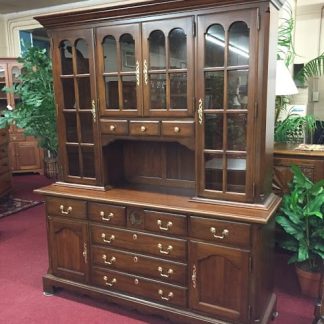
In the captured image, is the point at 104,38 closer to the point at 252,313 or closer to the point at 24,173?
the point at 252,313

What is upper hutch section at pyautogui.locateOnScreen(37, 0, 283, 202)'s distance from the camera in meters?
1.94

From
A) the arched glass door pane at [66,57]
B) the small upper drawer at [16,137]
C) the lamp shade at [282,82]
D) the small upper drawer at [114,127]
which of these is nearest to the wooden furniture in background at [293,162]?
the lamp shade at [282,82]

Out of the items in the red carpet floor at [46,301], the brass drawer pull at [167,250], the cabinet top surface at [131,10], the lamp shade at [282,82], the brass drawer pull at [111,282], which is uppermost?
the cabinet top surface at [131,10]

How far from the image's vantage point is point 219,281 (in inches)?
82.6

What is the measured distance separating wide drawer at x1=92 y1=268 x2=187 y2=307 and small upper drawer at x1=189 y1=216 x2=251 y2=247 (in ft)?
1.33

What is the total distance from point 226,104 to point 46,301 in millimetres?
1914

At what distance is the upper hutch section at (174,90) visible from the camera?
194 centimetres

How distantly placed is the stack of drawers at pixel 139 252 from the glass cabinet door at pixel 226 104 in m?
0.35

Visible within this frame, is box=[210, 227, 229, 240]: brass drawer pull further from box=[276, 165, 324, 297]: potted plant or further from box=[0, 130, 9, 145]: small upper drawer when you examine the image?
box=[0, 130, 9, 145]: small upper drawer

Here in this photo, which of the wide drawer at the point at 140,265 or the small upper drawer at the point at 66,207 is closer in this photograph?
the wide drawer at the point at 140,265

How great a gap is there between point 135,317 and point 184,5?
199 centimetres

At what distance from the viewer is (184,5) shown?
1.97m

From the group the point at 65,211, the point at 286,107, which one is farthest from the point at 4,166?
the point at 286,107

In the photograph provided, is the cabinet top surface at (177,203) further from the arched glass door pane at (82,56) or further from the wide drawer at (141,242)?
the arched glass door pane at (82,56)
